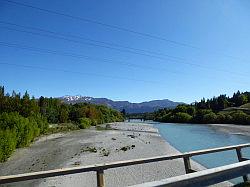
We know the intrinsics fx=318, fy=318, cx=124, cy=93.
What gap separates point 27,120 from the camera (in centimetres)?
5391

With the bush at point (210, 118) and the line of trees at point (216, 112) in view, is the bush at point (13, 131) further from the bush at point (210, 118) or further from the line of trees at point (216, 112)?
the bush at point (210, 118)

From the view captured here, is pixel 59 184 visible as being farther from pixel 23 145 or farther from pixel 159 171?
pixel 23 145

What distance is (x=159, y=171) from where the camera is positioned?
21797 mm

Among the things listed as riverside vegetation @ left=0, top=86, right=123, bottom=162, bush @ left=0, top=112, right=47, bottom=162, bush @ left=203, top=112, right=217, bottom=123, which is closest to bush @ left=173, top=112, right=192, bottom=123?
bush @ left=203, top=112, right=217, bottom=123

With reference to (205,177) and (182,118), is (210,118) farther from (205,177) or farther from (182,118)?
(205,177)

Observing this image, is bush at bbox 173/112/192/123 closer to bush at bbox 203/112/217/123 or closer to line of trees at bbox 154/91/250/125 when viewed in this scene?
line of trees at bbox 154/91/250/125

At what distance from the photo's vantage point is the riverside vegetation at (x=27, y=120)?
37.9m

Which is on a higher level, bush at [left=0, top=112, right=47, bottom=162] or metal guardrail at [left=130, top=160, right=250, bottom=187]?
bush at [left=0, top=112, right=47, bottom=162]

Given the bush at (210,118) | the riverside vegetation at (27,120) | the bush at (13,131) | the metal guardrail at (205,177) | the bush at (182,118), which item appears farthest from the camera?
the bush at (182,118)

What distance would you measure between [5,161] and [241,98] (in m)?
177

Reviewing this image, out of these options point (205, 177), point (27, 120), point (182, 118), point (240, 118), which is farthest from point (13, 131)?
point (182, 118)

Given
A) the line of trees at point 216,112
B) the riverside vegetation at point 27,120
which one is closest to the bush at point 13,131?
the riverside vegetation at point 27,120

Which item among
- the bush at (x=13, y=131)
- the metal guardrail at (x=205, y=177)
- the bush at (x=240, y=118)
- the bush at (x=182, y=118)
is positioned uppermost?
the bush at (x=182, y=118)

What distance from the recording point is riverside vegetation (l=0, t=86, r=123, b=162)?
37869 mm
